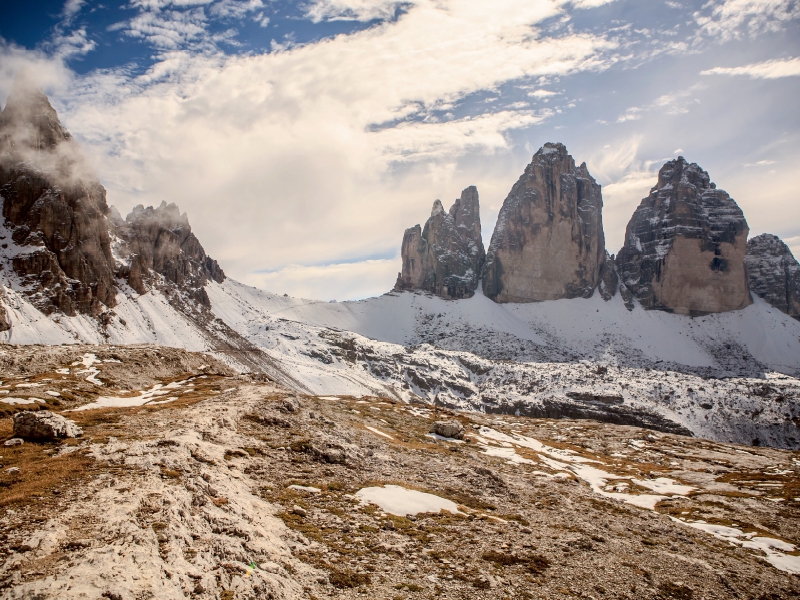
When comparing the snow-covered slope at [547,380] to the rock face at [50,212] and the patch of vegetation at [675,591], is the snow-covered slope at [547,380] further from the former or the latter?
the patch of vegetation at [675,591]

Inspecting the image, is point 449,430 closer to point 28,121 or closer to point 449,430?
point 449,430

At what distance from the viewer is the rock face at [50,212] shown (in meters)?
115

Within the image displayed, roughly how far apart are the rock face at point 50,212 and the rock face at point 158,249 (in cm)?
1115

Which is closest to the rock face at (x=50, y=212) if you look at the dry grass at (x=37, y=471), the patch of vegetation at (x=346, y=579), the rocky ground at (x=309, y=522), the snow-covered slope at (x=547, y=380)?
the snow-covered slope at (x=547, y=380)

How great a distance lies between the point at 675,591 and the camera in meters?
16.6

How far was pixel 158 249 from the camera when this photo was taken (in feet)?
553

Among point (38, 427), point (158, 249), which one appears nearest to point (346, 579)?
point (38, 427)

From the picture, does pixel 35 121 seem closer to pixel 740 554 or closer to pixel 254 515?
pixel 254 515

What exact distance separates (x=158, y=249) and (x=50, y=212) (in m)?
46.6

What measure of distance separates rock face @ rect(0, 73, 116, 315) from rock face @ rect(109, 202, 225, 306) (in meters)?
11.2

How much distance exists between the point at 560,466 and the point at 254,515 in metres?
40.5

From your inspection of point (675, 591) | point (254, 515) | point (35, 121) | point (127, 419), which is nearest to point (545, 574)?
point (675, 591)

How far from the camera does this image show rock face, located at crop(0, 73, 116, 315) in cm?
11544

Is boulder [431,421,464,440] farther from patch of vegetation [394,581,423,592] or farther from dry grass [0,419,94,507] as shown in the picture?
dry grass [0,419,94,507]
